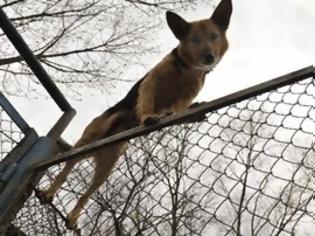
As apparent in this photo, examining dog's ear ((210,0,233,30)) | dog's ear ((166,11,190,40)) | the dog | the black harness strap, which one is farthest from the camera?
dog's ear ((210,0,233,30))

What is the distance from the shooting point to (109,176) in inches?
160

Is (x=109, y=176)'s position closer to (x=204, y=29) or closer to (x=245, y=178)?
(x=204, y=29)

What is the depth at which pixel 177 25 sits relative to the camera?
161 inches

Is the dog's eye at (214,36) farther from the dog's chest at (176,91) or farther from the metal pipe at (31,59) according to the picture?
the metal pipe at (31,59)

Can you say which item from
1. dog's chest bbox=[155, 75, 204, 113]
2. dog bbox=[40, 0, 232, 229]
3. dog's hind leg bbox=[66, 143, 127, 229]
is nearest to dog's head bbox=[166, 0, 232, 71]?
dog bbox=[40, 0, 232, 229]

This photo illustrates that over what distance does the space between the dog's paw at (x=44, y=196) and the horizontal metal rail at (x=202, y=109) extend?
628 mm

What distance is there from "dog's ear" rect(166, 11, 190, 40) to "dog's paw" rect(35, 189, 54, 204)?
5.26ft

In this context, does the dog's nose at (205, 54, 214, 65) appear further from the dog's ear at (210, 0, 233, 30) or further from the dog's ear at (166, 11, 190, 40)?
the dog's ear at (210, 0, 233, 30)

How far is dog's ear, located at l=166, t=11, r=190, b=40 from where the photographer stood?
13.4 ft

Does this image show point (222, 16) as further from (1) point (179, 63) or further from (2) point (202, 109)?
(2) point (202, 109)

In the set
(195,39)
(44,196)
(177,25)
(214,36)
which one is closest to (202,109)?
(44,196)

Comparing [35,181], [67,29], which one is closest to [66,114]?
[35,181]

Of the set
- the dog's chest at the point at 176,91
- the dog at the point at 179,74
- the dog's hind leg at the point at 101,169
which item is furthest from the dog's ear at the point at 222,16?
the dog's hind leg at the point at 101,169

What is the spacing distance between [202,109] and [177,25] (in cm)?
211
